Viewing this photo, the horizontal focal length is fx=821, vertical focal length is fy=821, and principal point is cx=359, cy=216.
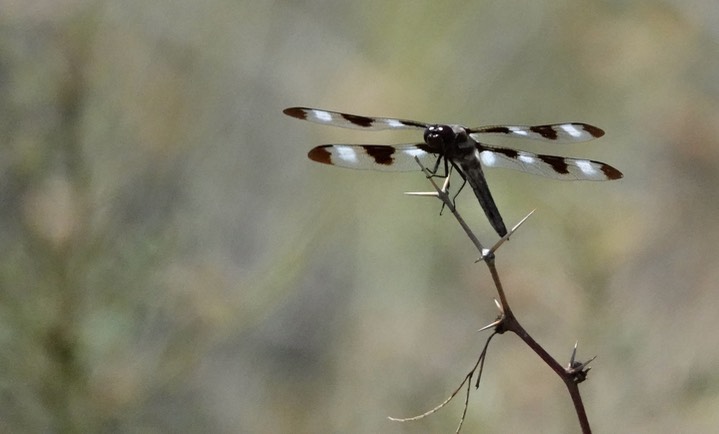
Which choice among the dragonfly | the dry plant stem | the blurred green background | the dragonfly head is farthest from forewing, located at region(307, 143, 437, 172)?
the blurred green background

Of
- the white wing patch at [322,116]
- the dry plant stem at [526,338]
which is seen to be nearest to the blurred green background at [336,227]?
the white wing patch at [322,116]

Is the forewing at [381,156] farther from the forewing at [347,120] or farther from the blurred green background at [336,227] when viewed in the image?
the blurred green background at [336,227]

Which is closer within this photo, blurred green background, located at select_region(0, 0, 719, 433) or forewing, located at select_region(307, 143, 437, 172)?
forewing, located at select_region(307, 143, 437, 172)

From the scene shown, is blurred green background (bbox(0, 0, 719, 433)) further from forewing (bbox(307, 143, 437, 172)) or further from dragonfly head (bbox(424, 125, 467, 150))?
dragonfly head (bbox(424, 125, 467, 150))

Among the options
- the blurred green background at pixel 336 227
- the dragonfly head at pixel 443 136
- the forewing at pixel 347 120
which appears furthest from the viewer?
the blurred green background at pixel 336 227

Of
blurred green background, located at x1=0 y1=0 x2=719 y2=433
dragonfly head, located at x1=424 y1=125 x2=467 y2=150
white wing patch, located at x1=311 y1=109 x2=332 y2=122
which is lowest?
blurred green background, located at x1=0 y1=0 x2=719 y2=433

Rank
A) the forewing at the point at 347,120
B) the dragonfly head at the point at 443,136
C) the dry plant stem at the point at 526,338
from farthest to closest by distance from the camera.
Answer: the forewing at the point at 347,120
the dragonfly head at the point at 443,136
the dry plant stem at the point at 526,338

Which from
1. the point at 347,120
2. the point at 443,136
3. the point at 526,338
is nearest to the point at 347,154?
the point at 347,120

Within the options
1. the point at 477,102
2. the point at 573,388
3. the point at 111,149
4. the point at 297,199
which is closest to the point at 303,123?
A: the point at 297,199
